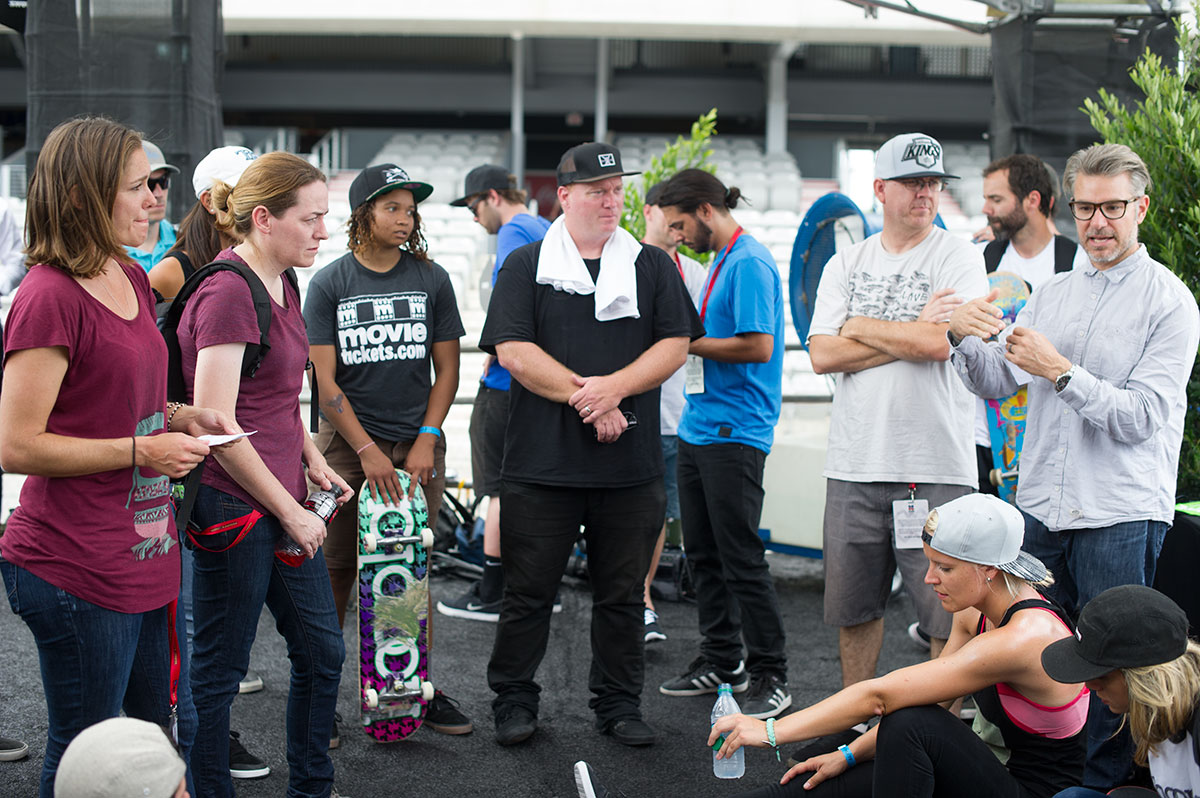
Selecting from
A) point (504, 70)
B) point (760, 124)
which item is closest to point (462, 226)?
point (504, 70)

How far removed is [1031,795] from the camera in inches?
98.2

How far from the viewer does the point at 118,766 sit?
1563 mm

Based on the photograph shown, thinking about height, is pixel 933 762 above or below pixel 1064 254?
below

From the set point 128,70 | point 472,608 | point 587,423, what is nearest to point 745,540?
point 587,423

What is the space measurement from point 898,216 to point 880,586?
118 cm

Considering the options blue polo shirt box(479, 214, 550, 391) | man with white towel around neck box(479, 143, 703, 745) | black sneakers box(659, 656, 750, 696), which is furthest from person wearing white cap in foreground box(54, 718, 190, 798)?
blue polo shirt box(479, 214, 550, 391)

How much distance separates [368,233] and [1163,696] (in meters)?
2.71

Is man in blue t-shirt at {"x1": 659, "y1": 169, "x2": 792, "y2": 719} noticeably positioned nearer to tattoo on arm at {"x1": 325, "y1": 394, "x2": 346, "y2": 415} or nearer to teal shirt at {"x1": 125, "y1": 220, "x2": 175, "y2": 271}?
tattoo on arm at {"x1": 325, "y1": 394, "x2": 346, "y2": 415}

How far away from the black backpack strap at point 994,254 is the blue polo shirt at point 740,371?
1082mm

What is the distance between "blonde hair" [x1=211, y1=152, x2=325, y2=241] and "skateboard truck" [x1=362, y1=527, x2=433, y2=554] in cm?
114

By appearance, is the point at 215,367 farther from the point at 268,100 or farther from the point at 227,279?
the point at 268,100

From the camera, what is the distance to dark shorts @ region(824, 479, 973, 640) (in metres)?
3.29

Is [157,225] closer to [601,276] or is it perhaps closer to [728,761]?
[601,276]

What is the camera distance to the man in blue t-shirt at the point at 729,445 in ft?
12.7
